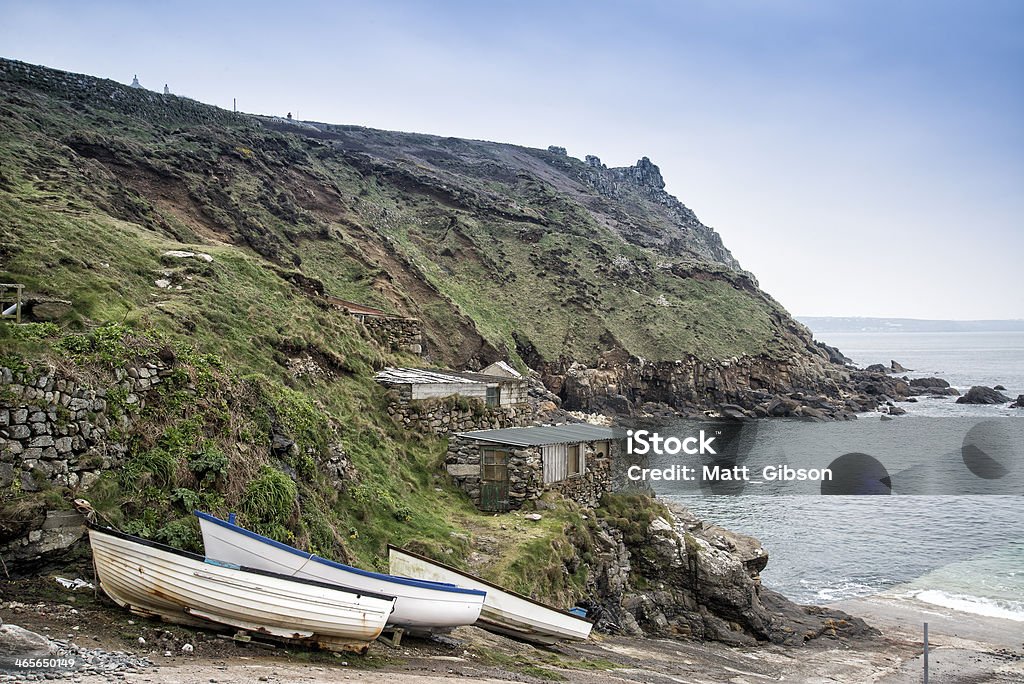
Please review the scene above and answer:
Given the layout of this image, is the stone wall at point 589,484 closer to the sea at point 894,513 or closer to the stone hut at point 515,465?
the stone hut at point 515,465

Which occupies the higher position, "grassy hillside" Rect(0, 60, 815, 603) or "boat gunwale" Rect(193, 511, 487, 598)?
"grassy hillside" Rect(0, 60, 815, 603)

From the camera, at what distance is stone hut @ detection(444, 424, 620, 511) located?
1955 cm

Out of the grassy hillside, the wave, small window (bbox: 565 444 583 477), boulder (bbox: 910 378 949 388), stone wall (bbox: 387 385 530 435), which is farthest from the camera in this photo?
boulder (bbox: 910 378 949 388)

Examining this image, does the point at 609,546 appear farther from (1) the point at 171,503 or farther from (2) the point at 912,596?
(2) the point at 912,596

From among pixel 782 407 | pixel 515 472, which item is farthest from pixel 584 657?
pixel 782 407

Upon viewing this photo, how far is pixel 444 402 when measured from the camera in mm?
21484

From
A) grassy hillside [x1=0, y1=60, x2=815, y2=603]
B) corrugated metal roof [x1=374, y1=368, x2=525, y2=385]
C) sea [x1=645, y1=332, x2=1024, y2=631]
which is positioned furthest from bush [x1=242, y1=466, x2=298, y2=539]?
sea [x1=645, y1=332, x2=1024, y2=631]

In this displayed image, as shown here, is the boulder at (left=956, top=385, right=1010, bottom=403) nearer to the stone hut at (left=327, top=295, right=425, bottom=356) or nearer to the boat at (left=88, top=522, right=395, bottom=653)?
the stone hut at (left=327, top=295, right=425, bottom=356)

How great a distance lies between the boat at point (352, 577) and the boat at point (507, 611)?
1.08 metres

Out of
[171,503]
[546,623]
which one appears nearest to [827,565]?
[546,623]

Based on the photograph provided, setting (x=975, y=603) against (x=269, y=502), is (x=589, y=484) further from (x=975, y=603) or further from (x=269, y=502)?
(x=975, y=603)

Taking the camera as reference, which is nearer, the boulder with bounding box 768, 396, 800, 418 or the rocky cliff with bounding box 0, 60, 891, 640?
the rocky cliff with bounding box 0, 60, 891, 640

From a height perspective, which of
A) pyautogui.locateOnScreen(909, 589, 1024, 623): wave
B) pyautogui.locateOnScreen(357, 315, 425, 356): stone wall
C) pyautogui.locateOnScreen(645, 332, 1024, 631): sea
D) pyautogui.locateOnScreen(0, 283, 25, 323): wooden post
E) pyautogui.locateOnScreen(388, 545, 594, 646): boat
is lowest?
pyautogui.locateOnScreen(909, 589, 1024, 623): wave

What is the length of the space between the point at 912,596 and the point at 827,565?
427 centimetres
